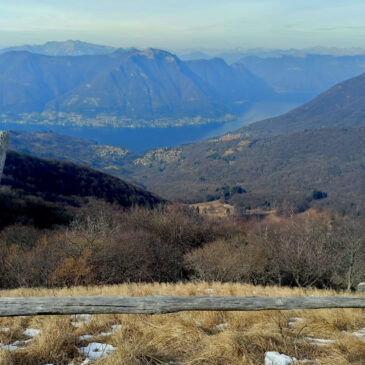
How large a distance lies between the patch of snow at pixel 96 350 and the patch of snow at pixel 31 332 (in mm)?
995

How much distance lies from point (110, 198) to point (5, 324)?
288 feet

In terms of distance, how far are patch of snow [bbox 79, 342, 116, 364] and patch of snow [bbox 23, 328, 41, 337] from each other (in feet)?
3.26

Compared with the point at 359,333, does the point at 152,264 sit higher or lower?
lower

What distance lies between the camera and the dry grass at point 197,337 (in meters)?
4.79

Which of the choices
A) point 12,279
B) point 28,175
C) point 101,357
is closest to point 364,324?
point 101,357

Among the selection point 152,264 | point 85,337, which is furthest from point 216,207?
point 85,337

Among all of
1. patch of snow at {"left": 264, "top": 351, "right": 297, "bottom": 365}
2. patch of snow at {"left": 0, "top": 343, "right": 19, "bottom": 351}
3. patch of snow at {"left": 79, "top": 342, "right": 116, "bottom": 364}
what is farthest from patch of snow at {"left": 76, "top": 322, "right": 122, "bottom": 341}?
patch of snow at {"left": 264, "top": 351, "right": 297, "bottom": 365}

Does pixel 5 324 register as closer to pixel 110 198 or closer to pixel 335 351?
pixel 335 351

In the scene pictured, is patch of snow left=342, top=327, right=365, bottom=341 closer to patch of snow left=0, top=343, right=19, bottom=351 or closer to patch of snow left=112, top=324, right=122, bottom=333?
patch of snow left=112, top=324, right=122, bottom=333

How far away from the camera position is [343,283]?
2436 cm

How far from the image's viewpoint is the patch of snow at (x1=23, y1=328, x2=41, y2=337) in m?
5.59

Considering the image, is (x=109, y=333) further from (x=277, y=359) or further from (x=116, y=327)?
(x=277, y=359)

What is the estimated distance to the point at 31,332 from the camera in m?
5.70

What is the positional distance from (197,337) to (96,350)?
1.57 metres
